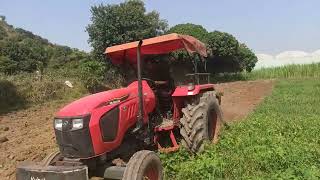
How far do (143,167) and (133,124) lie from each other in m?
1.27

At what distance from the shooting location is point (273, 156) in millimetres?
7195

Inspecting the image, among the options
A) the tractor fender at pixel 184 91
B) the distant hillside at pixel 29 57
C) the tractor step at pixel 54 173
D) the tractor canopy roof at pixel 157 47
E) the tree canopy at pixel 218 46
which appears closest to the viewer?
the tractor step at pixel 54 173

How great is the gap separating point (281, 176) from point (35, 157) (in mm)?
5498

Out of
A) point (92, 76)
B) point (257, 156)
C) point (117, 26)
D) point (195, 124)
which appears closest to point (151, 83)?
point (195, 124)

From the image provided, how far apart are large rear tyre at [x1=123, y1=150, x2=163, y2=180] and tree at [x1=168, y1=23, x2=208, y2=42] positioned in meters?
28.7

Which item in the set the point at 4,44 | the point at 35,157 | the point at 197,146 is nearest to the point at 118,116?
the point at 197,146

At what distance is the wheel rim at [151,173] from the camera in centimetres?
634

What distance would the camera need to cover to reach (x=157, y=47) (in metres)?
8.27

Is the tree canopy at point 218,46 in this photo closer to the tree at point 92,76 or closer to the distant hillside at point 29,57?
the distant hillside at point 29,57

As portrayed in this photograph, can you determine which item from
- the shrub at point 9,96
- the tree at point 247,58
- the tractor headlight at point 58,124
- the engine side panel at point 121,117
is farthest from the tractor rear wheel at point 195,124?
the tree at point 247,58

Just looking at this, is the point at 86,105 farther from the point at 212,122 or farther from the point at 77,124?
the point at 212,122

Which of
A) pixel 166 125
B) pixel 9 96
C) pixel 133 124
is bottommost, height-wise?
pixel 166 125

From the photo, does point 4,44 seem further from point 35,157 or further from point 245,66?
point 35,157

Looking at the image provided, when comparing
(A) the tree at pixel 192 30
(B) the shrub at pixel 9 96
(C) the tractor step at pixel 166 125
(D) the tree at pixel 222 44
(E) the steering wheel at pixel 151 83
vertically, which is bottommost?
(C) the tractor step at pixel 166 125
